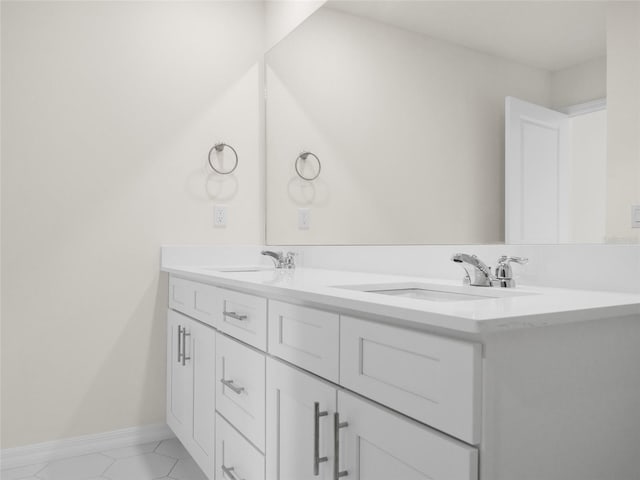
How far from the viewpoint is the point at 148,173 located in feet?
7.39

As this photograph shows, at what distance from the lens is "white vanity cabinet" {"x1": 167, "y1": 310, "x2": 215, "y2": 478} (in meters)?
1.69

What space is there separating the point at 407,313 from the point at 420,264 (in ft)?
2.80

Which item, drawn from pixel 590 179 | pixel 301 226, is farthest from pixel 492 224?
pixel 301 226

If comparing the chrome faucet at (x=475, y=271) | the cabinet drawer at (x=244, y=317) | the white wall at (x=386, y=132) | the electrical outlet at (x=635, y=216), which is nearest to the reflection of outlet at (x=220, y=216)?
the white wall at (x=386, y=132)

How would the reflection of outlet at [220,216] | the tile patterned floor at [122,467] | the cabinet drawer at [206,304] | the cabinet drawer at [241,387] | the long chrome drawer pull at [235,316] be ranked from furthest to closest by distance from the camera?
→ 1. the reflection of outlet at [220,216]
2. the tile patterned floor at [122,467]
3. the cabinet drawer at [206,304]
4. the long chrome drawer pull at [235,316]
5. the cabinet drawer at [241,387]

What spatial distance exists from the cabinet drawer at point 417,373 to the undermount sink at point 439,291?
0.33m

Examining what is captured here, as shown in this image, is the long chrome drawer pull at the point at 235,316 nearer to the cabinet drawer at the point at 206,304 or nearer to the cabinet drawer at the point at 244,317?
the cabinet drawer at the point at 244,317

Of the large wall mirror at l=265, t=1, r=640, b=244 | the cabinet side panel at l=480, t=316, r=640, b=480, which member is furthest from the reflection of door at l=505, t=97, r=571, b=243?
the cabinet side panel at l=480, t=316, r=640, b=480

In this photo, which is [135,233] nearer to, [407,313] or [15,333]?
[15,333]

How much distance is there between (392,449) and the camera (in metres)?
0.84

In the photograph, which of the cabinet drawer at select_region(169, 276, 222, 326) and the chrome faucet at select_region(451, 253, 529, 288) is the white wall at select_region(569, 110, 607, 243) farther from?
the cabinet drawer at select_region(169, 276, 222, 326)

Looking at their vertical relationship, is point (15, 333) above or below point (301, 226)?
below

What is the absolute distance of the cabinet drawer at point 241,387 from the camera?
132 cm

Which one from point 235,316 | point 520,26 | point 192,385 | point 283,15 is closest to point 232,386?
point 235,316
